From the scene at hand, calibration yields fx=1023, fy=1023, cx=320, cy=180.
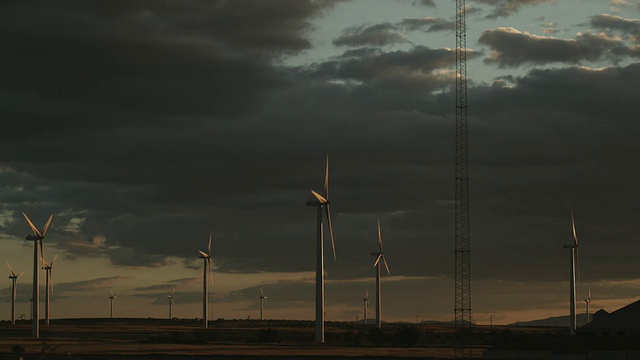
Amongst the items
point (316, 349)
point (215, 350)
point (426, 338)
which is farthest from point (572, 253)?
point (215, 350)

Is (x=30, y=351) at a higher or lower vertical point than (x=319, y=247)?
lower

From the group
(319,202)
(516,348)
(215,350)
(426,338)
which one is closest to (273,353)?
(215,350)

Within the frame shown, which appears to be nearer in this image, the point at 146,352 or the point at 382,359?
the point at 382,359

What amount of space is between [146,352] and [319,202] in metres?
45.0

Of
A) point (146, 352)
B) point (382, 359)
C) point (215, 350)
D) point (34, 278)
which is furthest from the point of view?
point (34, 278)

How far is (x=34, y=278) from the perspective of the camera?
645ft

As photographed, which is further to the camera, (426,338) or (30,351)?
(426,338)

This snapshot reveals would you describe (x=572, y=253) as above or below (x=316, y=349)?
above

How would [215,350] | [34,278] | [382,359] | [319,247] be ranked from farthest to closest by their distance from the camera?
1. [34,278]
2. [319,247]
3. [215,350]
4. [382,359]

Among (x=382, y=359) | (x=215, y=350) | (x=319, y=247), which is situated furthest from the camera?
(x=319, y=247)

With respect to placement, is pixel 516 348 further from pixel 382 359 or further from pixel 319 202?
pixel 319 202

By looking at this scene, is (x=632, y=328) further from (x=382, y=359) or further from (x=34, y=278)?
(x=34, y=278)

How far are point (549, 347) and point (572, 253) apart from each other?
266 ft

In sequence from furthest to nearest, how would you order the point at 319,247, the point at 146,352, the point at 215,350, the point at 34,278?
the point at 34,278, the point at 319,247, the point at 215,350, the point at 146,352
